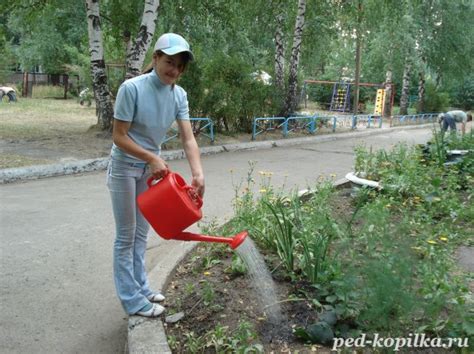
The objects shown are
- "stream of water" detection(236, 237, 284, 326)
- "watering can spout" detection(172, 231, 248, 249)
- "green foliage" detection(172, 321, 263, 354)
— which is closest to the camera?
"green foliage" detection(172, 321, 263, 354)

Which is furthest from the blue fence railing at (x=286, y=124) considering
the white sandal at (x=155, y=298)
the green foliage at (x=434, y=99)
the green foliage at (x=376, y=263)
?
the green foliage at (x=434, y=99)

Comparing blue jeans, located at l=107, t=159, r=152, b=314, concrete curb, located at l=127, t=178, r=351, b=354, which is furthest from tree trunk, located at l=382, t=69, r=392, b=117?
blue jeans, located at l=107, t=159, r=152, b=314

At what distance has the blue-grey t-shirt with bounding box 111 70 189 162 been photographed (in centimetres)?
282

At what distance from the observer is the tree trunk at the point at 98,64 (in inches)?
432

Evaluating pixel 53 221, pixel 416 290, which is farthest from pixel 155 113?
pixel 53 221

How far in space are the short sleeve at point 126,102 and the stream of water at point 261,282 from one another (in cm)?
97

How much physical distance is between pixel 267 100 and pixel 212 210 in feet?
29.2

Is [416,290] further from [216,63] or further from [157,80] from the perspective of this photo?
[216,63]

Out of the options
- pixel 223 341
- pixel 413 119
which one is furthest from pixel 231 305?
pixel 413 119

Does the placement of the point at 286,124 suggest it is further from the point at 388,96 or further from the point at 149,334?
the point at 388,96

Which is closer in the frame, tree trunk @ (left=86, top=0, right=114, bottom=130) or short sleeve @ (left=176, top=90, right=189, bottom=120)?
short sleeve @ (left=176, top=90, right=189, bottom=120)

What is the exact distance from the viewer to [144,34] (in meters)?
10.3

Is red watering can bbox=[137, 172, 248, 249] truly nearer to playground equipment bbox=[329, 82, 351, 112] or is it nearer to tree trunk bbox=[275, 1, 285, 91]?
tree trunk bbox=[275, 1, 285, 91]
